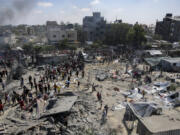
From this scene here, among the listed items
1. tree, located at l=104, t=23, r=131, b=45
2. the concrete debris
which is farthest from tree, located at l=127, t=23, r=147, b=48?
the concrete debris

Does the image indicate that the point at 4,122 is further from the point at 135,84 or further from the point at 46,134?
the point at 135,84

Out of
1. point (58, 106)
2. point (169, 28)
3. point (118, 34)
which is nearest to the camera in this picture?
point (58, 106)

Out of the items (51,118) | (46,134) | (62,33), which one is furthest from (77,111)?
(62,33)

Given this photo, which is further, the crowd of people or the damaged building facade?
the damaged building facade

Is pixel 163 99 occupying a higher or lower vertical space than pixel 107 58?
lower

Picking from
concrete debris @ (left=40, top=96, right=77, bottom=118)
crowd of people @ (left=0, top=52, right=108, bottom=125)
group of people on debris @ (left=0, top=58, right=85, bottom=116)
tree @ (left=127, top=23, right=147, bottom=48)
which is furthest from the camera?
tree @ (left=127, top=23, right=147, bottom=48)

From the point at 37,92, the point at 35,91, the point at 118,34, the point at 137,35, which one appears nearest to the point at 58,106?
the point at 37,92

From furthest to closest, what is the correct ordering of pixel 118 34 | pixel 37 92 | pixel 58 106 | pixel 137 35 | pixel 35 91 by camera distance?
pixel 118 34, pixel 137 35, pixel 35 91, pixel 37 92, pixel 58 106

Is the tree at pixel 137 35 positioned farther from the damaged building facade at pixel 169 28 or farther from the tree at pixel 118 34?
the damaged building facade at pixel 169 28

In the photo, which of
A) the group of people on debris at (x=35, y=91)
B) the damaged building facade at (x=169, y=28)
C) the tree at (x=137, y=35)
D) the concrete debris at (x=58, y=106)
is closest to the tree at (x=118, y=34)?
the tree at (x=137, y=35)

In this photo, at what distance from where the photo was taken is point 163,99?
46.2 feet

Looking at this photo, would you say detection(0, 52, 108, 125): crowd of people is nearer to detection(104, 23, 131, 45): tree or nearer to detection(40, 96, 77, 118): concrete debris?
detection(40, 96, 77, 118): concrete debris

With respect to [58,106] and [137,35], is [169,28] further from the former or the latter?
[58,106]

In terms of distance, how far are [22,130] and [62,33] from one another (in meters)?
42.7
